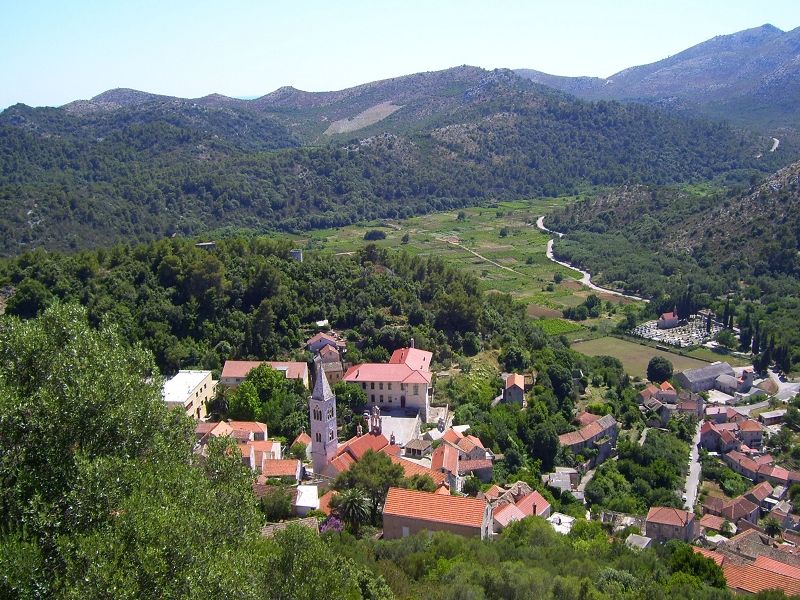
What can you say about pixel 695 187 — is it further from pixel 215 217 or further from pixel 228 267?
pixel 228 267

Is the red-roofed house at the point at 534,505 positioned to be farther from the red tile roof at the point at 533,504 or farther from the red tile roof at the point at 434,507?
the red tile roof at the point at 434,507

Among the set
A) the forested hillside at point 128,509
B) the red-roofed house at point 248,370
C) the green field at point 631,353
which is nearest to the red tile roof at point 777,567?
the forested hillside at point 128,509

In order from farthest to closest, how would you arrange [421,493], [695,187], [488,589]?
[695,187], [421,493], [488,589]

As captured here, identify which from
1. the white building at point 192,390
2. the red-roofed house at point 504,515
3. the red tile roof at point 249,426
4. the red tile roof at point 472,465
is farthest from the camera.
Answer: the white building at point 192,390

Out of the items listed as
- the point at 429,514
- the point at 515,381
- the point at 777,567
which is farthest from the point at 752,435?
the point at 429,514

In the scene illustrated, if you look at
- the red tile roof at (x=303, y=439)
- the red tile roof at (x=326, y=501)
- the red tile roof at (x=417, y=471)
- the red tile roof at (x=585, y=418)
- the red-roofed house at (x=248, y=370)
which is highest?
the red-roofed house at (x=248, y=370)

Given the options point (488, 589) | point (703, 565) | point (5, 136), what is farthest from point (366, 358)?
point (5, 136)

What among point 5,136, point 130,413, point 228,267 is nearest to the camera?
point 130,413
